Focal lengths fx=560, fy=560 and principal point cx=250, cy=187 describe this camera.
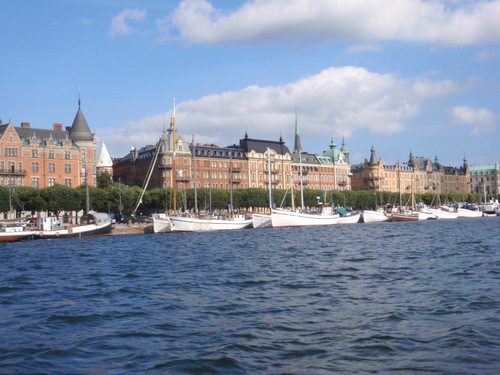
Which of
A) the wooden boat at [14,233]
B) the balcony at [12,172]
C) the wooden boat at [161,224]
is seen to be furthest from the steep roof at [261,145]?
the wooden boat at [14,233]

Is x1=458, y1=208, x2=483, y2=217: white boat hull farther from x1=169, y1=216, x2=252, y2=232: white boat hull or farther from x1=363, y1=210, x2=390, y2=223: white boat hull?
x1=169, y1=216, x2=252, y2=232: white boat hull

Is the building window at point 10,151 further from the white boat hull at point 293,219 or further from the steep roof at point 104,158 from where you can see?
the steep roof at point 104,158

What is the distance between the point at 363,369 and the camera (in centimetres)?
1076

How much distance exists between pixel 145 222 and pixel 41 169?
2492 cm

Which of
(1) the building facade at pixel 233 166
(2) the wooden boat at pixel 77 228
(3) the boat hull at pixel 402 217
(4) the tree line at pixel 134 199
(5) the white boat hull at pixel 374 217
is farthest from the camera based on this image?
(1) the building facade at pixel 233 166

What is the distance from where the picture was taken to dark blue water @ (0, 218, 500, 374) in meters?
11.4

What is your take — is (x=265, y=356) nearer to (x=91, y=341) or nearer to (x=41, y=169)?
(x=91, y=341)

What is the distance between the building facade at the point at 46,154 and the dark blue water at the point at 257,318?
69.5 meters

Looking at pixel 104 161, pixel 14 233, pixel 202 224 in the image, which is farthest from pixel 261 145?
pixel 14 233

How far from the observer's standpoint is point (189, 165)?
118m

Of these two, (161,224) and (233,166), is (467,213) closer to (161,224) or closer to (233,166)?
(233,166)

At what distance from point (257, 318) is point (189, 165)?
104 metres

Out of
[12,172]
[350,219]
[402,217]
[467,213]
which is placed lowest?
[467,213]

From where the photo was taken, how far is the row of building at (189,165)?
93.1 meters
